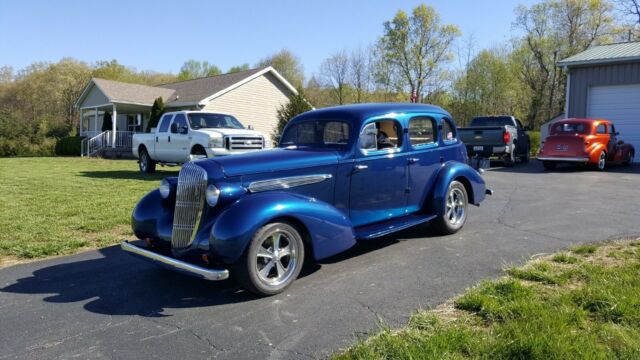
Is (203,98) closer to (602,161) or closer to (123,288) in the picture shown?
(602,161)

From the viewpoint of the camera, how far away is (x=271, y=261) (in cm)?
464

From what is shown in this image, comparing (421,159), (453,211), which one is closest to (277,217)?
(421,159)

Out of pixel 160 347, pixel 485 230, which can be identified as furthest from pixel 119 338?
pixel 485 230

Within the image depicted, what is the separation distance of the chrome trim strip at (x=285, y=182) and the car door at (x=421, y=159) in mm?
1516

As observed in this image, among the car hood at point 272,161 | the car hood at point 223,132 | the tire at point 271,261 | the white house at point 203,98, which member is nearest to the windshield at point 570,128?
the car hood at point 223,132

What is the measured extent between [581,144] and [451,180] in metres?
10.9

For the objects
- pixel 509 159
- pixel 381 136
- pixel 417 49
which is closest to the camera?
pixel 381 136

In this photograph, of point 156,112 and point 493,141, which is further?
point 156,112

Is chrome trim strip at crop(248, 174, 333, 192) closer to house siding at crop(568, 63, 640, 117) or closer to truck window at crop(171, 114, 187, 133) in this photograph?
truck window at crop(171, 114, 187, 133)

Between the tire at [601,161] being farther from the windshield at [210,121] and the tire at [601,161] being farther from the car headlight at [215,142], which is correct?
the car headlight at [215,142]

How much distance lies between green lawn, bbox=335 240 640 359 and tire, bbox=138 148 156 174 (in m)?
14.1

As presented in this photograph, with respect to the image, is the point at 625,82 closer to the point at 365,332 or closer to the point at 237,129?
the point at 237,129

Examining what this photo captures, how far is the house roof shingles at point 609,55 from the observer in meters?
18.9

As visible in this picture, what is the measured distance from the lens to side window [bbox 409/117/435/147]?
21.2 ft
